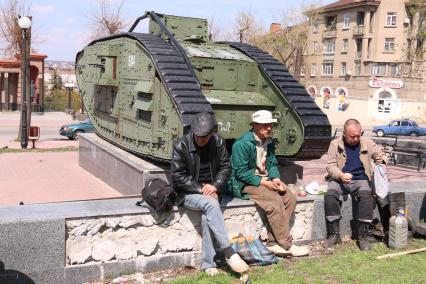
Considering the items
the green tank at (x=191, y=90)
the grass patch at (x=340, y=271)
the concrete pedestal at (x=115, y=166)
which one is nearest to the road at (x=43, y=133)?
the concrete pedestal at (x=115, y=166)

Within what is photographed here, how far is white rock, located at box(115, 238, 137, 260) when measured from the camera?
203 inches

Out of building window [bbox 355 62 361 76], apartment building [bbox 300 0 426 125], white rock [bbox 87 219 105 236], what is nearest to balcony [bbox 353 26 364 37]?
apartment building [bbox 300 0 426 125]

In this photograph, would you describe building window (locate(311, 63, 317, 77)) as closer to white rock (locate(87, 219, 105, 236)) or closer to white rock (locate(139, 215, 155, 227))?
white rock (locate(139, 215, 155, 227))

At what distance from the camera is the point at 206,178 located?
5.62m

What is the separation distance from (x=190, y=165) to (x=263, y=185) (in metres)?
0.95

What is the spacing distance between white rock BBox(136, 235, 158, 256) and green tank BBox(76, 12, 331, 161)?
2.29m

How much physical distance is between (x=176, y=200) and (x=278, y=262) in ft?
4.18

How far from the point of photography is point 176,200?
5457 mm

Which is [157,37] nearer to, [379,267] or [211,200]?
[211,200]

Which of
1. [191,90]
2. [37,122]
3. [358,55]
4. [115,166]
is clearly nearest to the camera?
[191,90]

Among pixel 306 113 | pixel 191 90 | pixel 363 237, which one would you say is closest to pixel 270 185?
pixel 363 237

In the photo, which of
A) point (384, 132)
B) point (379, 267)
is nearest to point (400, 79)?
point (384, 132)

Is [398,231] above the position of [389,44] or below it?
below

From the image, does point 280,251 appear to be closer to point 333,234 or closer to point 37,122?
point 333,234
